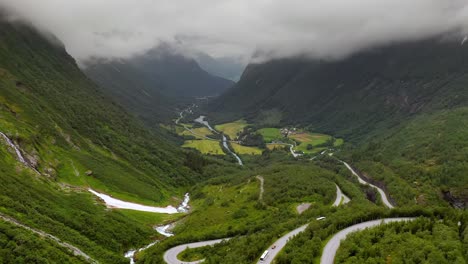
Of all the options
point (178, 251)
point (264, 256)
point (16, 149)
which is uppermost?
point (16, 149)

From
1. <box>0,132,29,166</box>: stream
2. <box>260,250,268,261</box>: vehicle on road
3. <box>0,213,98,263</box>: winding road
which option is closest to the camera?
<box>260,250,268,261</box>: vehicle on road

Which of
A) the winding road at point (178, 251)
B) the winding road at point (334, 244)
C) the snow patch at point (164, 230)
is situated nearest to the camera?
the winding road at point (334, 244)

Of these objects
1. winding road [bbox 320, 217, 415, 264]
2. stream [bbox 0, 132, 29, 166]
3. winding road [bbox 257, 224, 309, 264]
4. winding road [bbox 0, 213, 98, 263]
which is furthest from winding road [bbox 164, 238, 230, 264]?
stream [bbox 0, 132, 29, 166]

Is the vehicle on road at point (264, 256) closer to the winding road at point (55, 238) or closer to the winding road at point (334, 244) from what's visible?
the winding road at point (334, 244)

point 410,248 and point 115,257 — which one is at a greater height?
point 115,257

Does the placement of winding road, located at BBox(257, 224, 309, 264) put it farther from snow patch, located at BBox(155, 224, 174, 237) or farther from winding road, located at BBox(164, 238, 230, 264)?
snow patch, located at BBox(155, 224, 174, 237)

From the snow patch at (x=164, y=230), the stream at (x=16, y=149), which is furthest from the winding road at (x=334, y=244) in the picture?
the stream at (x=16, y=149)

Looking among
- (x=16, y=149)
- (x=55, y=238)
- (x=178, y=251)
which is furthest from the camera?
(x=16, y=149)

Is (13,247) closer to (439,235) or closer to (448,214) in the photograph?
(439,235)

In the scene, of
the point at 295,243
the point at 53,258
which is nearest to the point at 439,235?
the point at 295,243

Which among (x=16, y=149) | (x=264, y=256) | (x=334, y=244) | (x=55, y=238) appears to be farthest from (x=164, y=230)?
(x=334, y=244)

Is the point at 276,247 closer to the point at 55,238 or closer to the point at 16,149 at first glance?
the point at 55,238
